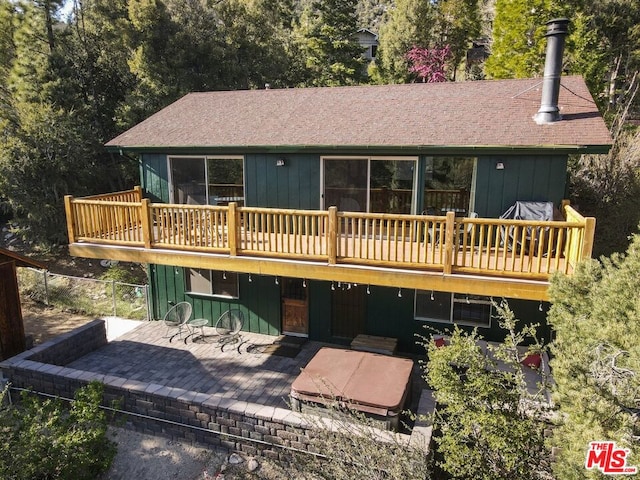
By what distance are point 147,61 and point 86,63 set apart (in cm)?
305

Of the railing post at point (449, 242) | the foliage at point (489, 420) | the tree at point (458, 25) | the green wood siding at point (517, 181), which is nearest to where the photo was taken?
the foliage at point (489, 420)

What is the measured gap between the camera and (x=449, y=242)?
7.00 m

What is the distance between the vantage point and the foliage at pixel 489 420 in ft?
16.5

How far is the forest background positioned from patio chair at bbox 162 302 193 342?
34.8ft

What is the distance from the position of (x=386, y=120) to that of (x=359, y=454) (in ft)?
22.8

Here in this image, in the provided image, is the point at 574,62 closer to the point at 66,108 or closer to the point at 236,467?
the point at 236,467

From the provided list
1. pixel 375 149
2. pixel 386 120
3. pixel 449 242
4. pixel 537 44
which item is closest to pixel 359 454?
pixel 449 242

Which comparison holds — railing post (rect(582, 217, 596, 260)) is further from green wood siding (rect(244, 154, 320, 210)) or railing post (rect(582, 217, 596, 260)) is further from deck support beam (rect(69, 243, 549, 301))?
green wood siding (rect(244, 154, 320, 210))

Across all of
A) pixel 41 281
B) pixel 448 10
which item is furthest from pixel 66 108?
pixel 448 10

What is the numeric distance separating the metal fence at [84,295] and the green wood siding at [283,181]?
4525mm

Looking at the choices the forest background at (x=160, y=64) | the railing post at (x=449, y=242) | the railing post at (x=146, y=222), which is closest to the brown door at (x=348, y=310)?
the railing post at (x=449, y=242)

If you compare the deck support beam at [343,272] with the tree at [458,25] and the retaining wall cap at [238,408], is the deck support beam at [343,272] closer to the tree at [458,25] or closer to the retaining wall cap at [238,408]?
the retaining wall cap at [238,408]

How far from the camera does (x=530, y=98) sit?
972 centimetres

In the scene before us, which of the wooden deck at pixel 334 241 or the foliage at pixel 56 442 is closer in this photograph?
the foliage at pixel 56 442
